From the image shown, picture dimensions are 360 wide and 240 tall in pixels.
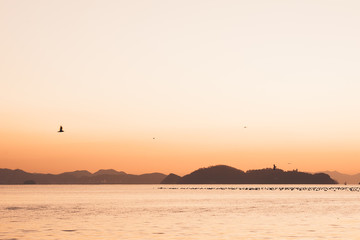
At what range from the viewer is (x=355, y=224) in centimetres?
6262

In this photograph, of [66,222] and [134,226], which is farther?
[66,222]

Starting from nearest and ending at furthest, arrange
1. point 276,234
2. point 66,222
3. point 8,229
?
point 276,234
point 8,229
point 66,222

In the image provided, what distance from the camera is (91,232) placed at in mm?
56219

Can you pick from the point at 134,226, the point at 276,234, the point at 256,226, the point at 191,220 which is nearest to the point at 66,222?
the point at 134,226

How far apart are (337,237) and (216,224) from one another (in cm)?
1813

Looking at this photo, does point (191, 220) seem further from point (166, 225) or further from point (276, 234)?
point (276, 234)

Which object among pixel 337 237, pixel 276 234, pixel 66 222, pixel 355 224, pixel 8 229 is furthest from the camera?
pixel 66 222

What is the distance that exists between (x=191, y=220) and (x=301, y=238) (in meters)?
23.5

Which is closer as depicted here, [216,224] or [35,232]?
[35,232]

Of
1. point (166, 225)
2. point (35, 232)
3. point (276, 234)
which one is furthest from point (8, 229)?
point (276, 234)

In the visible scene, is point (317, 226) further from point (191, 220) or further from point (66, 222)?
point (66, 222)

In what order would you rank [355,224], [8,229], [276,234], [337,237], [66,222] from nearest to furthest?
[337,237] < [276,234] < [8,229] < [355,224] < [66,222]

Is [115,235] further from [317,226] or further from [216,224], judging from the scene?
[317,226]

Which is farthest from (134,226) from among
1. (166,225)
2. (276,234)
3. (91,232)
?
(276,234)
